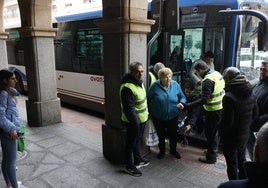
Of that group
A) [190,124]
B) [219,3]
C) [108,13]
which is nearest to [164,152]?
[190,124]

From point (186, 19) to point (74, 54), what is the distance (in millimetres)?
4067

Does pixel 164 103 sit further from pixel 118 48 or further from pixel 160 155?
pixel 118 48

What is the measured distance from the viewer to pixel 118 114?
14.8 ft

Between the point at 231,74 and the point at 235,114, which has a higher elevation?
the point at 231,74

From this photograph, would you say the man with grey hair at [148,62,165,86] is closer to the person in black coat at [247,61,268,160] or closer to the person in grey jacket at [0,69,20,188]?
the person in black coat at [247,61,268,160]

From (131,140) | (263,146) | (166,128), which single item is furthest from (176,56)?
(263,146)

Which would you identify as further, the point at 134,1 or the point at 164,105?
the point at 164,105

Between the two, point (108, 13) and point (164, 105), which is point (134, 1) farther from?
point (164, 105)

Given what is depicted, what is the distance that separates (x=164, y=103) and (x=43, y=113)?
3.49m

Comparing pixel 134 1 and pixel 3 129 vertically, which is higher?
pixel 134 1

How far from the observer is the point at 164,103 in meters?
4.58

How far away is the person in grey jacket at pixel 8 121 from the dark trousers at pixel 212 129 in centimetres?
293

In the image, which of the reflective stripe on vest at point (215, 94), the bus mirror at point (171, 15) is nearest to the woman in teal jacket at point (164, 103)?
the reflective stripe on vest at point (215, 94)

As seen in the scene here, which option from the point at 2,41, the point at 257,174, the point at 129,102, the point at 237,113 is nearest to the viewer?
the point at 257,174
